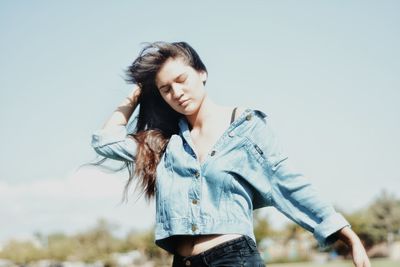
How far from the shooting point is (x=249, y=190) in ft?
9.55

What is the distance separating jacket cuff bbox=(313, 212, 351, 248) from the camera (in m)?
2.65

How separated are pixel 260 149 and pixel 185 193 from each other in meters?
0.46

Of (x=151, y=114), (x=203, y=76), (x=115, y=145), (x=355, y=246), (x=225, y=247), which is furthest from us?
(x=151, y=114)

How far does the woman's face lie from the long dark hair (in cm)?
5

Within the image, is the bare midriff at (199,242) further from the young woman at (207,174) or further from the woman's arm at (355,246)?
the woman's arm at (355,246)

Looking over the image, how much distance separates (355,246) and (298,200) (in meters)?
0.36

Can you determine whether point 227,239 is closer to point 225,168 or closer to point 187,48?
point 225,168

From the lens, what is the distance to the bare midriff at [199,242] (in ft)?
9.02

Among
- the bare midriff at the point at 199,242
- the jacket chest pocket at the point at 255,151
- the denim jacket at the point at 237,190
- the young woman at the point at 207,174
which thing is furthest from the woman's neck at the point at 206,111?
the bare midriff at the point at 199,242

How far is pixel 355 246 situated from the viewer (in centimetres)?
259

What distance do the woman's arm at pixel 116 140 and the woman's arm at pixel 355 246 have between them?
4.36 feet

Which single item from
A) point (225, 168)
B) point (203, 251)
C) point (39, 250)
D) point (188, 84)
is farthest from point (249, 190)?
point (39, 250)

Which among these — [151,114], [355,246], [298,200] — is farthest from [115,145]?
[355,246]

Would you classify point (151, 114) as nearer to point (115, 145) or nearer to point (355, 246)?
point (115, 145)
